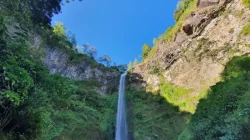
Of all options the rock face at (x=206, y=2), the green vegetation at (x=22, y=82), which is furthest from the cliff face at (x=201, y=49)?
the green vegetation at (x=22, y=82)

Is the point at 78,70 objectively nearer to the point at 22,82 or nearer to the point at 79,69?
the point at 79,69

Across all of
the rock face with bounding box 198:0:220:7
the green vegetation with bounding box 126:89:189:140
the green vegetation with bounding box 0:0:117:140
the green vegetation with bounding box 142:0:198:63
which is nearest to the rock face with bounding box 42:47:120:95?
the green vegetation with bounding box 126:89:189:140

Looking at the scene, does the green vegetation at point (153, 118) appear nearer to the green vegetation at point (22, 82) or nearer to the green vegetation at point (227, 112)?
the green vegetation at point (227, 112)

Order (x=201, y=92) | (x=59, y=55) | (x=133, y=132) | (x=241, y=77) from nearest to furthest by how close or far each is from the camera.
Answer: (x=241, y=77) → (x=201, y=92) → (x=133, y=132) → (x=59, y=55)

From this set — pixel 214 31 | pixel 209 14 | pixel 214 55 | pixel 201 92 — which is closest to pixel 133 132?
pixel 201 92

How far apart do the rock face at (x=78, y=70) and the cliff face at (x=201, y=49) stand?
2568mm

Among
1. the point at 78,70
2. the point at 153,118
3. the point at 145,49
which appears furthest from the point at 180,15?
the point at 153,118

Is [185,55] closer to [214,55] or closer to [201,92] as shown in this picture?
[214,55]

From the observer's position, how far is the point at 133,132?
588 inches

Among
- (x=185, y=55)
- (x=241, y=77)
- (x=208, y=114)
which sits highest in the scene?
(x=185, y=55)

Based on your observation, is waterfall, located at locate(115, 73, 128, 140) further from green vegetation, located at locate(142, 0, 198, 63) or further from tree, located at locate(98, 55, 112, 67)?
tree, located at locate(98, 55, 112, 67)

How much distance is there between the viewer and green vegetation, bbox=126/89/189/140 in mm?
13484

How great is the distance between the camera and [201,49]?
54.5ft

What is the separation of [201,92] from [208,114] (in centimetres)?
360
